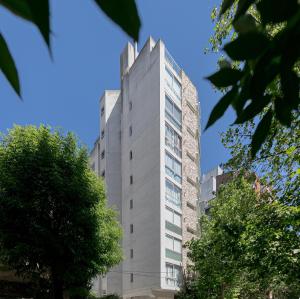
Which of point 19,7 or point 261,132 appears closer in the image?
point 19,7

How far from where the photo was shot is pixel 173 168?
145 feet

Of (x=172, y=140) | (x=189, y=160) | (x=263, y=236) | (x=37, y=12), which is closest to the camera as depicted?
(x=37, y=12)

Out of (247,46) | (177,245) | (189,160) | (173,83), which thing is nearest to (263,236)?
(247,46)

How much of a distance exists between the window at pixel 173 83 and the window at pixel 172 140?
3.64m

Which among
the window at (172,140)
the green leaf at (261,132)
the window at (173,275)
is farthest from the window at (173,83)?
the green leaf at (261,132)

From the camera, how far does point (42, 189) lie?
2306cm

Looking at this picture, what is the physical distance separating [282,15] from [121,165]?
48.4 m

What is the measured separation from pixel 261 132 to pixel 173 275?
1626 inches

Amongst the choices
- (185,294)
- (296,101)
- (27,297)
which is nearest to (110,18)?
(296,101)

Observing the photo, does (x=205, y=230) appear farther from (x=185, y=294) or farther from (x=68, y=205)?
(x=68, y=205)

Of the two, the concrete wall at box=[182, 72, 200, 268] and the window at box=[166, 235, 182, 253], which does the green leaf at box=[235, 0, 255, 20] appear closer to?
the window at box=[166, 235, 182, 253]

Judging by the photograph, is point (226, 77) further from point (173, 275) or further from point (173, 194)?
point (173, 194)

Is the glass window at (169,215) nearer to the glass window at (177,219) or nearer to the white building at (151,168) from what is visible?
the white building at (151,168)

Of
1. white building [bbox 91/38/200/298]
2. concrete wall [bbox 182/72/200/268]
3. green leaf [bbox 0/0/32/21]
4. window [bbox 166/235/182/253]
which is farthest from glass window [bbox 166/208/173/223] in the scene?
green leaf [bbox 0/0/32/21]
